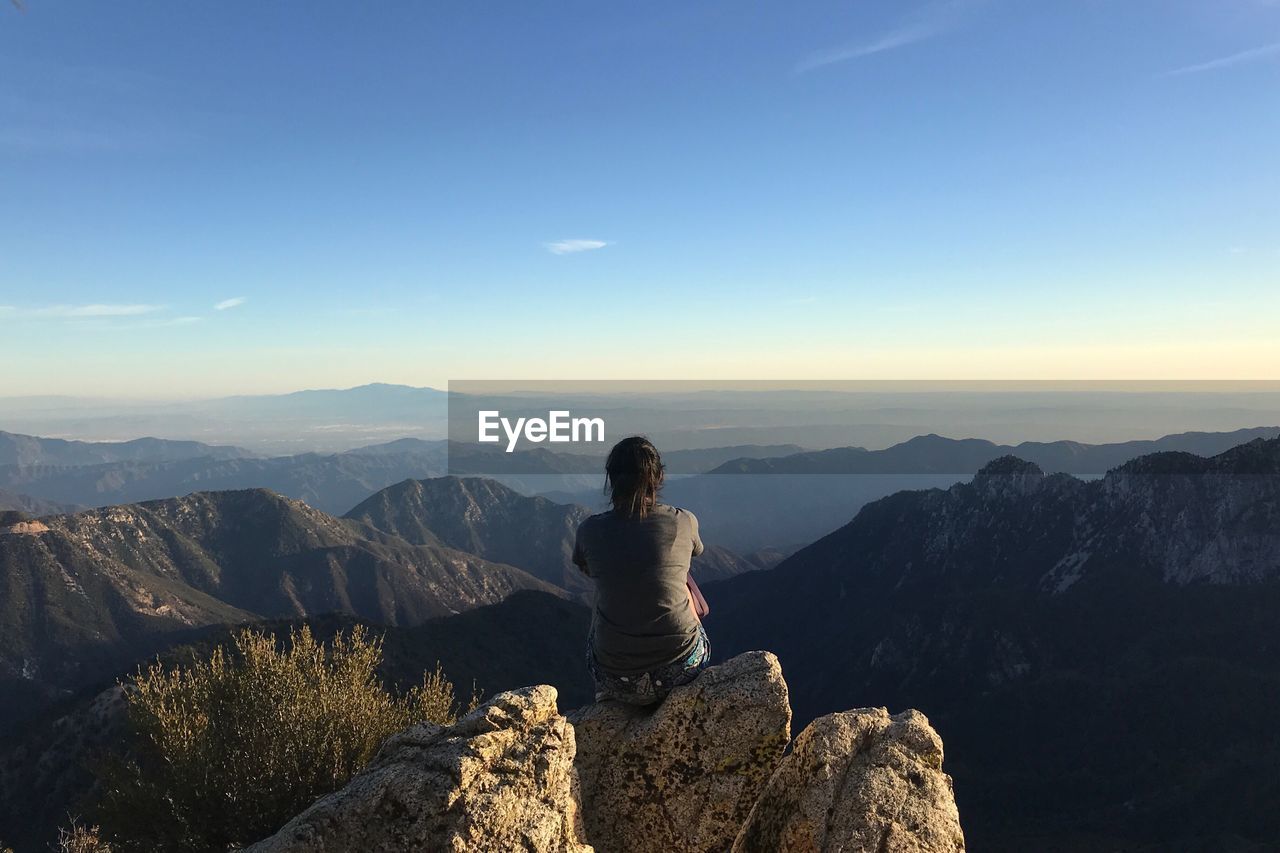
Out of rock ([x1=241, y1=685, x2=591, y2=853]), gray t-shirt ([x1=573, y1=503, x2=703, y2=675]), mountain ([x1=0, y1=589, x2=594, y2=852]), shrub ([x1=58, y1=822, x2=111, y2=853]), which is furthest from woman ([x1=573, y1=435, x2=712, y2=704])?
shrub ([x1=58, y1=822, x2=111, y2=853])

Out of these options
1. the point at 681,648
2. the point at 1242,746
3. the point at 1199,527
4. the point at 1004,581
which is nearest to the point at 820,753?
the point at 681,648

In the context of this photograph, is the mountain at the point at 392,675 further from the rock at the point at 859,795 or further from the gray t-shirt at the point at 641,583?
the rock at the point at 859,795

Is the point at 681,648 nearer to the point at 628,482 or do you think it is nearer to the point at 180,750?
the point at 628,482

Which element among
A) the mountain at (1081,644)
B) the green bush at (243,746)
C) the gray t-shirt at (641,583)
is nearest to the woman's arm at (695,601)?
the gray t-shirt at (641,583)

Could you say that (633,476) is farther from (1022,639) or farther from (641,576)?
(1022,639)

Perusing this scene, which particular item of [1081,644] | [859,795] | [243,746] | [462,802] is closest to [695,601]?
[859,795]

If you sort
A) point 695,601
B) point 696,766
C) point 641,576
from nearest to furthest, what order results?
point 641,576 → point 696,766 → point 695,601

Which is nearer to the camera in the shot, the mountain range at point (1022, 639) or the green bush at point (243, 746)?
the green bush at point (243, 746)
